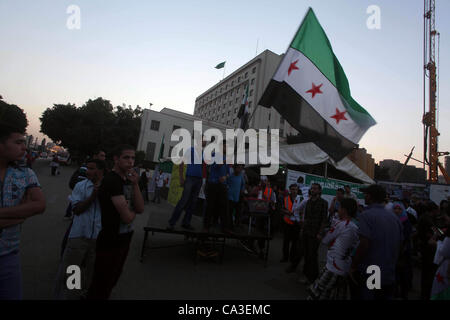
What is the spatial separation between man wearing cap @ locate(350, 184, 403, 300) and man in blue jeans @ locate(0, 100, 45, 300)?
3.40m

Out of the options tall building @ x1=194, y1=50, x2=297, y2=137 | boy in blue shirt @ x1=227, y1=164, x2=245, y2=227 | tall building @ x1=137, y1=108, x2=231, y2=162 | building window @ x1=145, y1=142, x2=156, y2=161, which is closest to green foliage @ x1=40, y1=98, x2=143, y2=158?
tall building @ x1=137, y1=108, x2=231, y2=162

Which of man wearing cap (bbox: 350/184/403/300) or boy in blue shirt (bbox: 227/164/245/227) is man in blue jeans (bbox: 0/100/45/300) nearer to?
man wearing cap (bbox: 350/184/403/300)

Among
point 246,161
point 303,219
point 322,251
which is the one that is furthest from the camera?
point 246,161

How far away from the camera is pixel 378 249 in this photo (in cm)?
288

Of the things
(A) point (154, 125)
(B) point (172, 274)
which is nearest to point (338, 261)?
(B) point (172, 274)

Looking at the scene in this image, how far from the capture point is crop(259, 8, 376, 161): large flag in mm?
5188

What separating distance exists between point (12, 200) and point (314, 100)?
528 centimetres

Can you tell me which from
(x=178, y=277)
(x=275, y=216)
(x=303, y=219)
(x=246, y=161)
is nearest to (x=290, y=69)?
(x=303, y=219)

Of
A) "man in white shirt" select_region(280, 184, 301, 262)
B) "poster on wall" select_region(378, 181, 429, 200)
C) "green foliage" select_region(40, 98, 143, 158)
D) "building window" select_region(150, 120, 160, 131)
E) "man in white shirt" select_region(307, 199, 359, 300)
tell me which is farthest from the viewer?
"building window" select_region(150, 120, 160, 131)

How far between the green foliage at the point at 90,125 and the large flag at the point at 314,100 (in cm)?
3556

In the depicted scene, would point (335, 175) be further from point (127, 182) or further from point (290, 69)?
point (127, 182)

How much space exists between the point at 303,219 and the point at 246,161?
8.94 meters

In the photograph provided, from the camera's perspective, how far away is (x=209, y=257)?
5285 mm

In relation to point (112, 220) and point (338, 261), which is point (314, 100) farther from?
point (112, 220)
